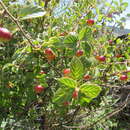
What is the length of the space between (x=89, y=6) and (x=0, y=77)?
3.79ft

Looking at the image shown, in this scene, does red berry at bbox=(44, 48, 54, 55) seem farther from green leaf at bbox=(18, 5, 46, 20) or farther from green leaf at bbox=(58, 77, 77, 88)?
green leaf at bbox=(18, 5, 46, 20)

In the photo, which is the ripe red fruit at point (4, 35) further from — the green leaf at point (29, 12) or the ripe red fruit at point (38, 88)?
the ripe red fruit at point (38, 88)

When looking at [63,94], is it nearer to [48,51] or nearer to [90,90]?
[90,90]

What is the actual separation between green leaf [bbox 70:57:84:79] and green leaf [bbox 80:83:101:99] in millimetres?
65

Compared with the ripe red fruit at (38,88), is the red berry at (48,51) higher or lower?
higher

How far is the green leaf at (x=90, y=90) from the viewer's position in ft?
2.95

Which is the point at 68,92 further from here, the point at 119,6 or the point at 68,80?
the point at 119,6

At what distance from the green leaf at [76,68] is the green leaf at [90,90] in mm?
65

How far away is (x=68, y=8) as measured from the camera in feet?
7.36

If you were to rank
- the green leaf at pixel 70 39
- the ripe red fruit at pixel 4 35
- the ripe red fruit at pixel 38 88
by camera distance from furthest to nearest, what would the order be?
the ripe red fruit at pixel 38 88 < the green leaf at pixel 70 39 < the ripe red fruit at pixel 4 35

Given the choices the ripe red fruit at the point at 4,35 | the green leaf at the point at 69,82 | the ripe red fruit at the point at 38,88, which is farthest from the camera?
the ripe red fruit at the point at 38,88

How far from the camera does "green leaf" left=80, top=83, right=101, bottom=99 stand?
898 millimetres

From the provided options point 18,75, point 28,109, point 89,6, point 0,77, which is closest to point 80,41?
point 18,75

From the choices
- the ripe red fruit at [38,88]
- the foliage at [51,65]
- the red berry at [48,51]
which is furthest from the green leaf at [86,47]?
the ripe red fruit at [38,88]
